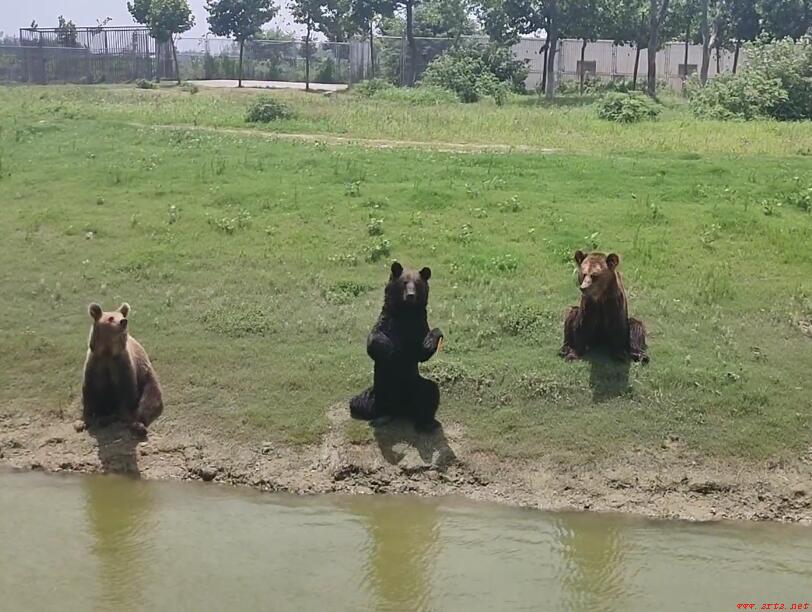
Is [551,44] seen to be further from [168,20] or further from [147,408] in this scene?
[147,408]

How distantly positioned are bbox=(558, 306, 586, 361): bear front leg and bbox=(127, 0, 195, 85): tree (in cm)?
4795

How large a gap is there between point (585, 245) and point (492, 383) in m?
3.98

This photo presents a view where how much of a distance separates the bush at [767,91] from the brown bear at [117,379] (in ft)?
74.2

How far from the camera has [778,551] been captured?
26.1 ft

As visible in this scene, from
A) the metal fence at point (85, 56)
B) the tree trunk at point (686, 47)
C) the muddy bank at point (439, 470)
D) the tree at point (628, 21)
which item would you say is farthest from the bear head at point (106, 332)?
A: the metal fence at point (85, 56)

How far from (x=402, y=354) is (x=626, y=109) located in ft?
65.5

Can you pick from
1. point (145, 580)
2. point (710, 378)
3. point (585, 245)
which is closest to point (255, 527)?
point (145, 580)

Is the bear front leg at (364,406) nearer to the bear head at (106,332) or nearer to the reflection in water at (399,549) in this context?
the reflection in water at (399,549)

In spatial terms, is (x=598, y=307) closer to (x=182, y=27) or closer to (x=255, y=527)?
(x=255, y=527)

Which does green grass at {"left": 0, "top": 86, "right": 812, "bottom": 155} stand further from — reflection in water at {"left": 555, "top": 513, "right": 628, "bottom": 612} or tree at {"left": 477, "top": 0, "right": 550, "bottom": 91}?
tree at {"left": 477, "top": 0, "right": 550, "bottom": 91}

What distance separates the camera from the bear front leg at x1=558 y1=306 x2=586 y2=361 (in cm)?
1050

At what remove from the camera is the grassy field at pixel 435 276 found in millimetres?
9969

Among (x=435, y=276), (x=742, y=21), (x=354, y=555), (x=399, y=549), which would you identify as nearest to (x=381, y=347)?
(x=399, y=549)

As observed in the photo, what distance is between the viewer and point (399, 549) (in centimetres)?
796
